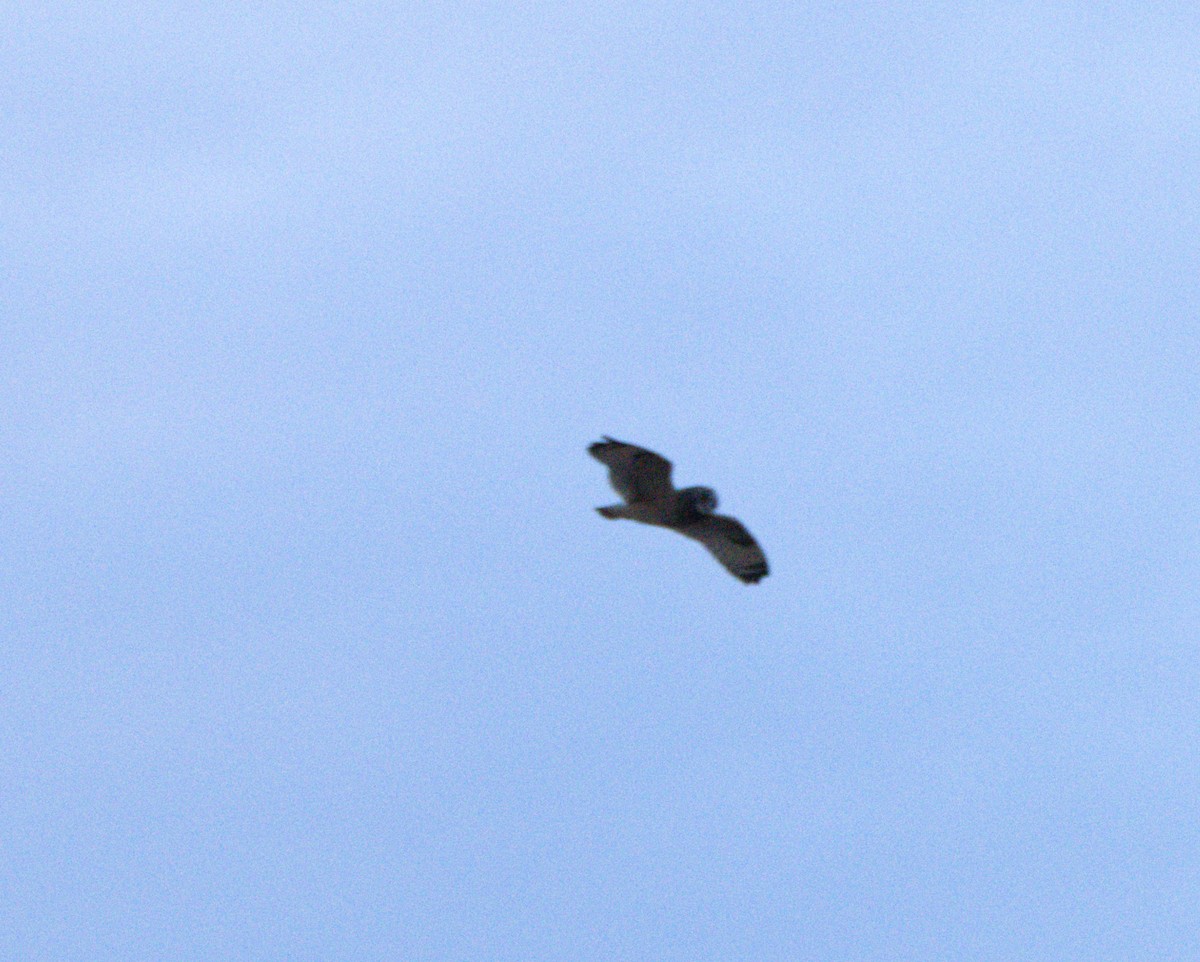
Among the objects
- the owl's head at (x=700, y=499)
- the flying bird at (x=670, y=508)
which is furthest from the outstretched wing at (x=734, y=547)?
the owl's head at (x=700, y=499)

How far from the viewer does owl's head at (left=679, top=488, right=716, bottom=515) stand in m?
50.4

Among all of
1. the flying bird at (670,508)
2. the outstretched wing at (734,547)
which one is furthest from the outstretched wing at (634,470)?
the outstretched wing at (734,547)

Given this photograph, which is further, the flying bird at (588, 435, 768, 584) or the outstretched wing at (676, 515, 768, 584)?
the outstretched wing at (676, 515, 768, 584)

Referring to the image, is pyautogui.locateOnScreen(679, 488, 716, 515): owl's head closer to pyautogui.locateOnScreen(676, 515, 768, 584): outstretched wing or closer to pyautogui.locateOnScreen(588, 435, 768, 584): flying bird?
pyautogui.locateOnScreen(588, 435, 768, 584): flying bird

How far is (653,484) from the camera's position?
49969 millimetres

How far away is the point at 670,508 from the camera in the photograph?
166ft

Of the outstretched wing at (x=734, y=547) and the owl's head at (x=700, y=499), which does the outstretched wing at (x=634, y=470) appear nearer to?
the owl's head at (x=700, y=499)

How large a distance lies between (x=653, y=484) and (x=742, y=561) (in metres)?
2.88

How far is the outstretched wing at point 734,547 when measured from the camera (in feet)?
168

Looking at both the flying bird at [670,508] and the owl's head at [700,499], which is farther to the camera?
the owl's head at [700,499]

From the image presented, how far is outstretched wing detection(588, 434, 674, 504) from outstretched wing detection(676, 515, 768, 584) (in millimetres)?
1394

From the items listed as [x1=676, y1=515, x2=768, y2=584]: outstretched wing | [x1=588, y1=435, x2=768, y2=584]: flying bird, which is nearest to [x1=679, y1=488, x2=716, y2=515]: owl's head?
[x1=588, y1=435, x2=768, y2=584]: flying bird

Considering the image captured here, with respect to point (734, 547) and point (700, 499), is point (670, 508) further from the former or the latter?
point (734, 547)

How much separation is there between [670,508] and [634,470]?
4.19ft
